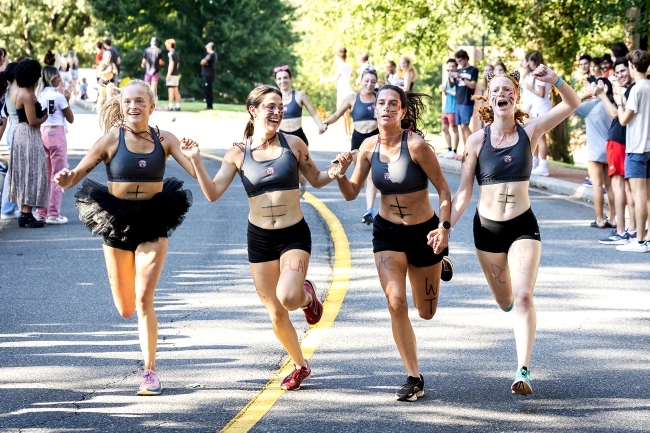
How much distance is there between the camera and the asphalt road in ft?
22.5

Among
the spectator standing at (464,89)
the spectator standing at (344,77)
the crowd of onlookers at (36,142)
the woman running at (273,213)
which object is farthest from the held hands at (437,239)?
the spectator standing at (344,77)

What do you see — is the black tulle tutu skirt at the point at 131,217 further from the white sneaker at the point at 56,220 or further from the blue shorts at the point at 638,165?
the white sneaker at the point at 56,220

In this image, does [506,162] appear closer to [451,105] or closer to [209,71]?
[451,105]

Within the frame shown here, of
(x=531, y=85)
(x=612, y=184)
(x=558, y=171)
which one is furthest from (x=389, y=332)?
(x=558, y=171)

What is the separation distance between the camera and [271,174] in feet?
24.8

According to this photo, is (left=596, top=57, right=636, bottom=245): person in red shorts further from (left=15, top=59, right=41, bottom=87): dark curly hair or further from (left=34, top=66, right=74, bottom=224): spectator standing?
(left=15, top=59, right=41, bottom=87): dark curly hair

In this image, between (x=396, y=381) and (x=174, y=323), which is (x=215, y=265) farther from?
(x=396, y=381)

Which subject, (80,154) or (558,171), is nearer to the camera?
(558,171)

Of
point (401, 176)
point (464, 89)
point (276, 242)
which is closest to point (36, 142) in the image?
point (276, 242)

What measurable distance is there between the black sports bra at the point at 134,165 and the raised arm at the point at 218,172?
0.40m

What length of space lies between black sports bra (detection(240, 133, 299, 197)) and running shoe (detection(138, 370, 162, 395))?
132 cm

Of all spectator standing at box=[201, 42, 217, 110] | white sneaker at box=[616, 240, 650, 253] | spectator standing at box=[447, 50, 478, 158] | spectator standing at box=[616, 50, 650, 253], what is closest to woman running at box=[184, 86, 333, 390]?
spectator standing at box=[616, 50, 650, 253]

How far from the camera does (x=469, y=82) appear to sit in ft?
73.9

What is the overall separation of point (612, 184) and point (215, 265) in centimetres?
507
